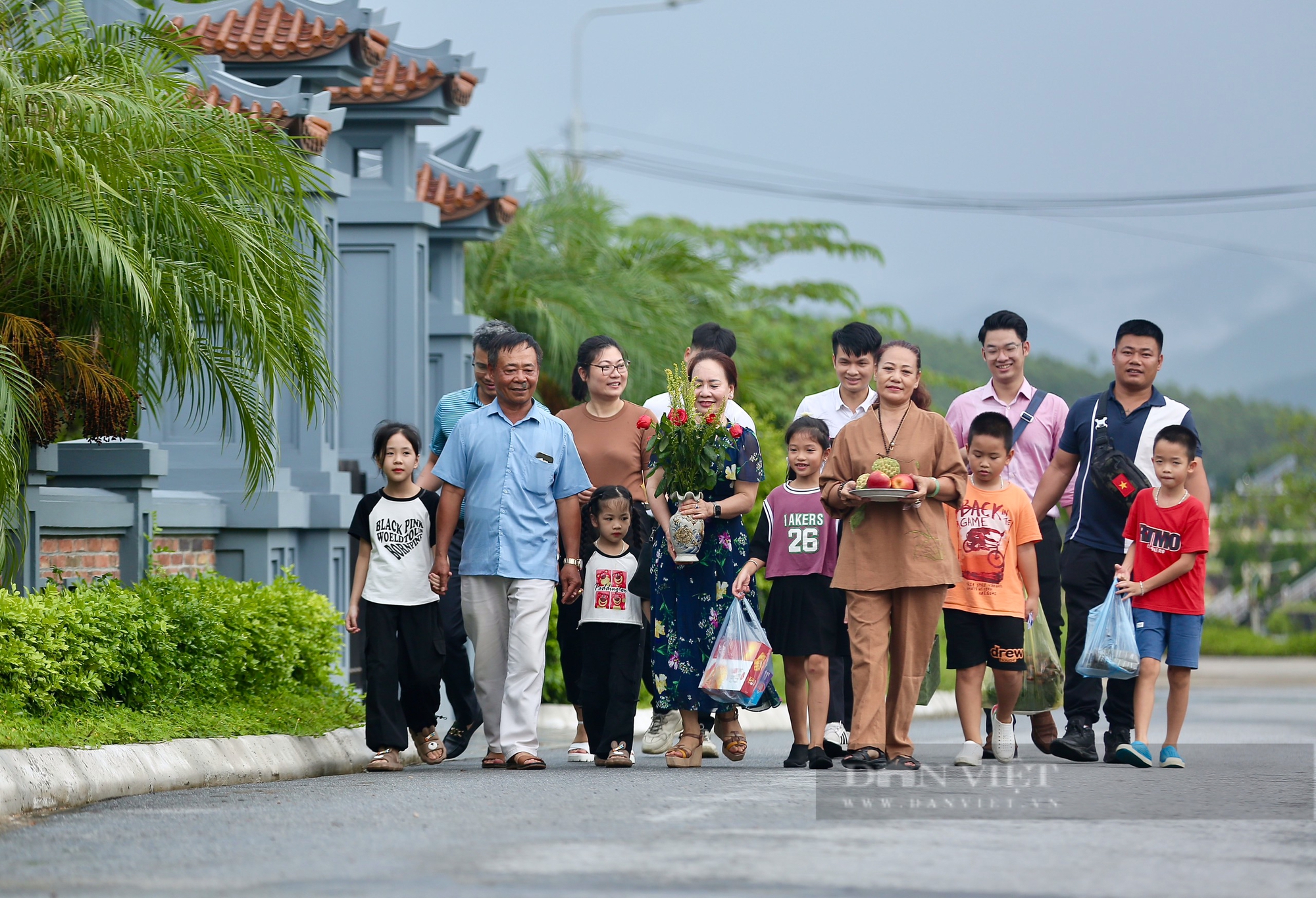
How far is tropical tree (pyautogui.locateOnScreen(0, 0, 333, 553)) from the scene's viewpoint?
317 inches

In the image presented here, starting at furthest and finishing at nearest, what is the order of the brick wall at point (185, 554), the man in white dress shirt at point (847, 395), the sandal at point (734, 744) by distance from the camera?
the brick wall at point (185, 554)
the man in white dress shirt at point (847, 395)
the sandal at point (734, 744)

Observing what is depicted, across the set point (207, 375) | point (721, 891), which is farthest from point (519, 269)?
point (721, 891)

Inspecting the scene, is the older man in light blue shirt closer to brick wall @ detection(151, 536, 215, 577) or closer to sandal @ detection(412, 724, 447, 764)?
sandal @ detection(412, 724, 447, 764)

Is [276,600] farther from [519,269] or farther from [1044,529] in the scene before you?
[519,269]

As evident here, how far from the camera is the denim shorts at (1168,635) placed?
340 inches

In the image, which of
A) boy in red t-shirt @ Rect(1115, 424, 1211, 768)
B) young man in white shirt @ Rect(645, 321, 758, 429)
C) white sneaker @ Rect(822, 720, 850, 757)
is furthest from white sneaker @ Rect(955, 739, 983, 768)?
young man in white shirt @ Rect(645, 321, 758, 429)

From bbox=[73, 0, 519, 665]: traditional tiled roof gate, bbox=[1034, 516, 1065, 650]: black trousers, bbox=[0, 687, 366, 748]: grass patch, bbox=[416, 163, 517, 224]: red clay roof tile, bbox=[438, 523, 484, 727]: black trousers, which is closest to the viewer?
bbox=[0, 687, 366, 748]: grass patch

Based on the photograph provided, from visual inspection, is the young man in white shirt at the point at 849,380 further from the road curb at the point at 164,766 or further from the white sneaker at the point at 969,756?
the road curb at the point at 164,766

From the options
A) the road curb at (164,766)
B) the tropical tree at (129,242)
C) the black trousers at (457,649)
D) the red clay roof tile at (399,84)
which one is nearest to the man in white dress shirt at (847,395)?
the black trousers at (457,649)

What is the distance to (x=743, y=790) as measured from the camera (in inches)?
285

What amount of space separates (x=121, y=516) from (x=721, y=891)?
18.8 feet

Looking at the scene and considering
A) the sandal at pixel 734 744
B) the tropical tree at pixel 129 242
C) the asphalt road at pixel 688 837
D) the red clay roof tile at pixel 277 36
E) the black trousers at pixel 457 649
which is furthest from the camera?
the red clay roof tile at pixel 277 36

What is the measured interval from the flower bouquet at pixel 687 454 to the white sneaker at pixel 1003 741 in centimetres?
171

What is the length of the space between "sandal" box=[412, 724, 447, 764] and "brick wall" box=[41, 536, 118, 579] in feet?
6.41
